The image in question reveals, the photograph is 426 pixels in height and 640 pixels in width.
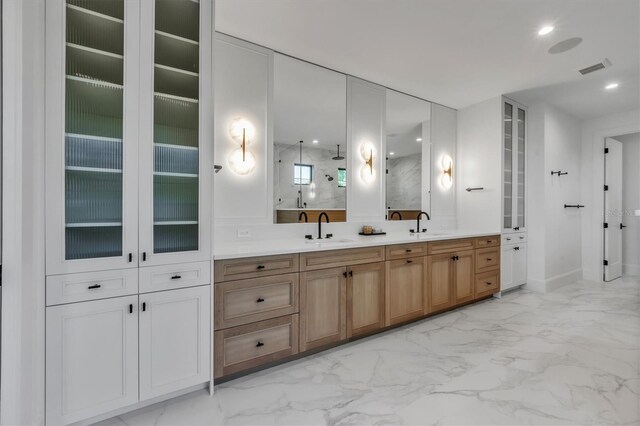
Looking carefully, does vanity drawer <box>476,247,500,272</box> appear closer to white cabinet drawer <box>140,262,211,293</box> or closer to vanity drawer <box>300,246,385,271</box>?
vanity drawer <box>300,246,385,271</box>

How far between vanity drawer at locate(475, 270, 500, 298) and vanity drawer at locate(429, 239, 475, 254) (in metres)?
0.45

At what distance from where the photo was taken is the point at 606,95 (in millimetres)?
4109

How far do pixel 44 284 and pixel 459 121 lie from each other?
5.03m

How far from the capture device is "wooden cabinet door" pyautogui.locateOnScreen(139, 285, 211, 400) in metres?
1.74

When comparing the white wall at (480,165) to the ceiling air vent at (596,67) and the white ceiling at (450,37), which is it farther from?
the ceiling air vent at (596,67)

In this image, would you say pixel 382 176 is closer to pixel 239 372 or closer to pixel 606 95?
pixel 239 372

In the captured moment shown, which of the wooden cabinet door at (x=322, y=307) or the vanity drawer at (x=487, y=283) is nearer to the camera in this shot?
the wooden cabinet door at (x=322, y=307)

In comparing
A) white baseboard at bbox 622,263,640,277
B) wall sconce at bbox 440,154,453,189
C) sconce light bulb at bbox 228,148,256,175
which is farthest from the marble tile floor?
white baseboard at bbox 622,263,640,277

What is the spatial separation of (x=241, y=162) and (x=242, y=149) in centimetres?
12

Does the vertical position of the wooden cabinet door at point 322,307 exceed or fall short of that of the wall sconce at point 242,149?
it falls short

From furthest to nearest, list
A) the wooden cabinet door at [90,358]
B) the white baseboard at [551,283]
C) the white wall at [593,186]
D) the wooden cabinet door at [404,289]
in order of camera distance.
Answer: the white wall at [593,186], the white baseboard at [551,283], the wooden cabinet door at [404,289], the wooden cabinet door at [90,358]

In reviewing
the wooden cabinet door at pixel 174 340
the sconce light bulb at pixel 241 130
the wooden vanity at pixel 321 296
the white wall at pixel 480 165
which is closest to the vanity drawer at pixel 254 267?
the wooden vanity at pixel 321 296

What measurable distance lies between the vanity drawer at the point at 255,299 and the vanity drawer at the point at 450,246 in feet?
5.53

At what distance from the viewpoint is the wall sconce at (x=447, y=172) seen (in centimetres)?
443
